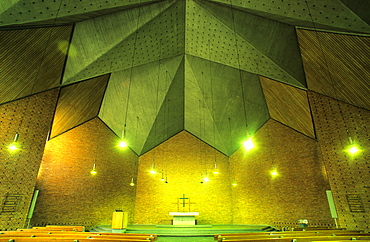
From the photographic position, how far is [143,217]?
1309 cm

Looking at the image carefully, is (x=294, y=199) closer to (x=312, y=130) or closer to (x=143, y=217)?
(x=312, y=130)

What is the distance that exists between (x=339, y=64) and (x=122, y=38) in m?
7.69

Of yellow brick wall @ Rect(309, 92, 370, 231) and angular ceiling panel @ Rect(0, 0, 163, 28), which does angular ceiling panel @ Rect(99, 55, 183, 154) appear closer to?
angular ceiling panel @ Rect(0, 0, 163, 28)

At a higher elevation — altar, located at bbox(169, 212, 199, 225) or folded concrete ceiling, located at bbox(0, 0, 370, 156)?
folded concrete ceiling, located at bbox(0, 0, 370, 156)

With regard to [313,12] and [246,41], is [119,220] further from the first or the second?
[313,12]

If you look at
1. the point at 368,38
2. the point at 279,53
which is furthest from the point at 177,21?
the point at 368,38

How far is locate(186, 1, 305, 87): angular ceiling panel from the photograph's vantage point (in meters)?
7.68

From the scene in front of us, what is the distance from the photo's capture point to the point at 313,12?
6.52m

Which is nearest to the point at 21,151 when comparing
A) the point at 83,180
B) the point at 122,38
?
the point at 83,180

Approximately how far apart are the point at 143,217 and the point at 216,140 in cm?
671

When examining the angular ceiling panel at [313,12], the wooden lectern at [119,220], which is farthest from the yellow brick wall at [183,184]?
the angular ceiling panel at [313,12]

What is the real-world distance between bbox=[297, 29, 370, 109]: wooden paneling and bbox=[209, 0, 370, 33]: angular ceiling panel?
1.08 ft

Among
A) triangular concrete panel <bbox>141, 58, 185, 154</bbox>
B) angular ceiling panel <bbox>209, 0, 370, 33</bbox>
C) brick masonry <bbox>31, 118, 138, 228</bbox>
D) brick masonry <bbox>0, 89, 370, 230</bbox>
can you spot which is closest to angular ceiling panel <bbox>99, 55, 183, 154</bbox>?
triangular concrete panel <bbox>141, 58, 185, 154</bbox>

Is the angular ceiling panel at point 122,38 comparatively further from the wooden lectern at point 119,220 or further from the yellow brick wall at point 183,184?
the yellow brick wall at point 183,184
